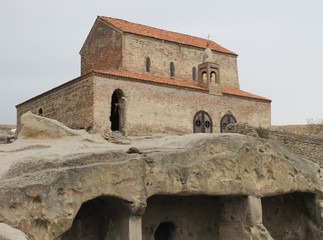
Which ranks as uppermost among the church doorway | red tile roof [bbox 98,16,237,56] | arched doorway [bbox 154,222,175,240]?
red tile roof [bbox 98,16,237,56]

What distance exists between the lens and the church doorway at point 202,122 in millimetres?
25375

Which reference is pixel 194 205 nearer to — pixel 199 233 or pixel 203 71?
pixel 199 233

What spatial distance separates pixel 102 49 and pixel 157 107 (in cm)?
530

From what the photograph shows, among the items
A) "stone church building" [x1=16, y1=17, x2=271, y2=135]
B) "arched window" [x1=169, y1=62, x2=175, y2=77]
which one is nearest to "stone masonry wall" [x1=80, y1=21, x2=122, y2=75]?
"stone church building" [x1=16, y1=17, x2=271, y2=135]

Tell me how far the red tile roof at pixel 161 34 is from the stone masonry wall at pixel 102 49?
0.46 m

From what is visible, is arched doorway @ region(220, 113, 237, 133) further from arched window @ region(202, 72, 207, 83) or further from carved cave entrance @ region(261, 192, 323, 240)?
carved cave entrance @ region(261, 192, 323, 240)

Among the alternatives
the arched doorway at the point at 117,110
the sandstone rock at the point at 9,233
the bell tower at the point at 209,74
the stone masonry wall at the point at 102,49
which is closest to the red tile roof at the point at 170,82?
the bell tower at the point at 209,74

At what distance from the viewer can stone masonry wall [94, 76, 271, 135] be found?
2219 cm

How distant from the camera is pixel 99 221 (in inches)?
404

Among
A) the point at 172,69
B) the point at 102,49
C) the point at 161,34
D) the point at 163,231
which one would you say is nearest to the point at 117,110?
the point at 102,49

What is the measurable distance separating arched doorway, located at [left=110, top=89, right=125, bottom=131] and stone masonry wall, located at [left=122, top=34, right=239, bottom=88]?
268cm

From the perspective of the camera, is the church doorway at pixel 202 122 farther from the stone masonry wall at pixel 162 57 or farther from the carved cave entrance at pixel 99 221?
the carved cave entrance at pixel 99 221

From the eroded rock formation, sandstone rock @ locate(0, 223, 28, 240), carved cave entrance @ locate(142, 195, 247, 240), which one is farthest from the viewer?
carved cave entrance @ locate(142, 195, 247, 240)

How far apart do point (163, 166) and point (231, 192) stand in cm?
185
